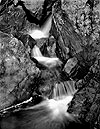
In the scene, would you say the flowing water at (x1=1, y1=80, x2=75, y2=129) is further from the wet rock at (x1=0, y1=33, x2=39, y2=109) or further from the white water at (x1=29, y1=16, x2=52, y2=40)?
the white water at (x1=29, y1=16, x2=52, y2=40)

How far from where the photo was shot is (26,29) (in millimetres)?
21344

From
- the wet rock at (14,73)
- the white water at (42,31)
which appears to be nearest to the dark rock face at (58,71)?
the wet rock at (14,73)

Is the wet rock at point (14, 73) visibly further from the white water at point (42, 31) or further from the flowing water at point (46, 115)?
the white water at point (42, 31)

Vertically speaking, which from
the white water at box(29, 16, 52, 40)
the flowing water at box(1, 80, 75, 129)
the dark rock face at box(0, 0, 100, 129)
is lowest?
→ the flowing water at box(1, 80, 75, 129)

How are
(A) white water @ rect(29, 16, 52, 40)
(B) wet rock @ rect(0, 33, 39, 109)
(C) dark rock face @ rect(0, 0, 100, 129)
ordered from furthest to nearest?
(A) white water @ rect(29, 16, 52, 40), (B) wet rock @ rect(0, 33, 39, 109), (C) dark rock face @ rect(0, 0, 100, 129)

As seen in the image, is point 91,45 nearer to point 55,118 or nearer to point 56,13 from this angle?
point 56,13

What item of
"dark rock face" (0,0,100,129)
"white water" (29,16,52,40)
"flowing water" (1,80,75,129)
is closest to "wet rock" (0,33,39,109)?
"dark rock face" (0,0,100,129)

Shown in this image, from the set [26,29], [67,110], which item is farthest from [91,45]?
[26,29]

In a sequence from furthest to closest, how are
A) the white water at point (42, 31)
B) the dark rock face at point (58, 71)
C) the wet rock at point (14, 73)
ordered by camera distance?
1. the white water at point (42, 31)
2. the wet rock at point (14, 73)
3. the dark rock face at point (58, 71)

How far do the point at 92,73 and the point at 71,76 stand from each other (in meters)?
2.88

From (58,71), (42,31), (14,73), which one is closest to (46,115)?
(14,73)

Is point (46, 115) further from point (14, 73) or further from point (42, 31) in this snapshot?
point (42, 31)

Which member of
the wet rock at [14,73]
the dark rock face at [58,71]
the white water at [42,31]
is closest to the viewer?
the dark rock face at [58,71]

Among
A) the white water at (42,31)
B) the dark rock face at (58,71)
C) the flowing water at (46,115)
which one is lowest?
the flowing water at (46,115)
